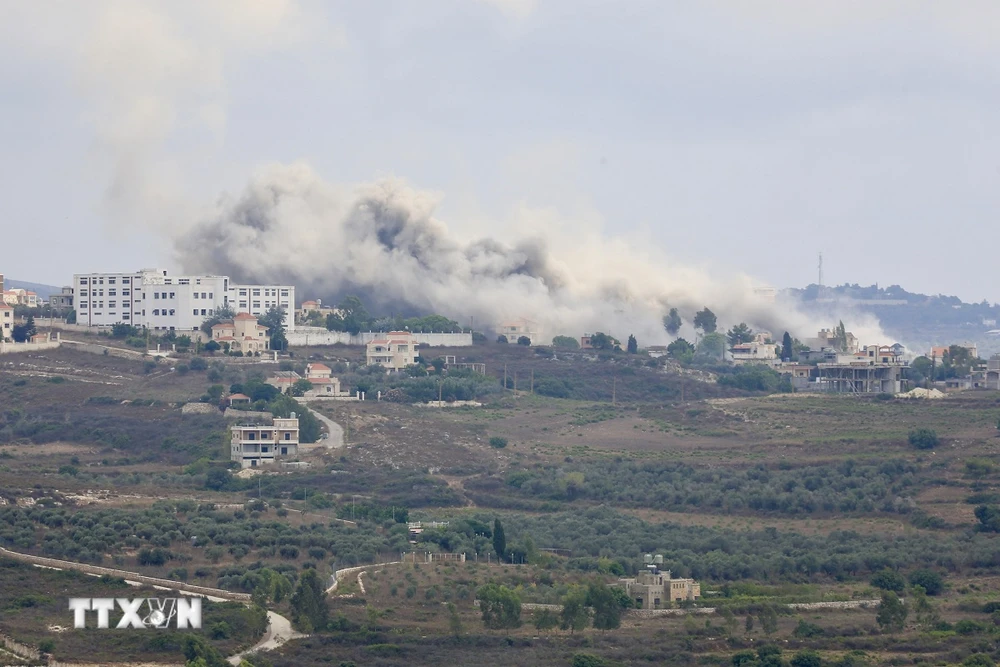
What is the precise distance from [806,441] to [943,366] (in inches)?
1092

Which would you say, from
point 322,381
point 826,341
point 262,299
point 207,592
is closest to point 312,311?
point 262,299

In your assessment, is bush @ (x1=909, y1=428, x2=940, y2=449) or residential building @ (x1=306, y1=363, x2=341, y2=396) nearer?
bush @ (x1=909, y1=428, x2=940, y2=449)

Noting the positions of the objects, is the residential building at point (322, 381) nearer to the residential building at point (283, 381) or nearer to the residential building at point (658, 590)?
the residential building at point (283, 381)

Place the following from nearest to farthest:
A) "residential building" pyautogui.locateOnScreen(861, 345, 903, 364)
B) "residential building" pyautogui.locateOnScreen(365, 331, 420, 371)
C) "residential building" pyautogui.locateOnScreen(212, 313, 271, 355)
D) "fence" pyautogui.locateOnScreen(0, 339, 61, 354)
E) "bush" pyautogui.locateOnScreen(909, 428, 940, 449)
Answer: "bush" pyautogui.locateOnScreen(909, 428, 940, 449) → "fence" pyautogui.locateOnScreen(0, 339, 61, 354) → "residential building" pyautogui.locateOnScreen(212, 313, 271, 355) → "residential building" pyautogui.locateOnScreen(365, 331, 420, 371) → "residential building" pyautogui.locateOnScreen(861, 345, 903, 364)

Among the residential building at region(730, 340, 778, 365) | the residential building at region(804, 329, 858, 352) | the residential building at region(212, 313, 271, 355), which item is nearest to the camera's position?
the residential building at region(212, 313, 271, 355)

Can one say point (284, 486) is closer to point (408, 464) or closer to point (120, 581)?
point (408, 464)

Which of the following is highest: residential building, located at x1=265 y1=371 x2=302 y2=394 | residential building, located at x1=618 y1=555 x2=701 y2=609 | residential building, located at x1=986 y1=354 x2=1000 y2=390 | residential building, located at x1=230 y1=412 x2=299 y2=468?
residential building, located at x1=986 y1=354 x2=1000 y2=390

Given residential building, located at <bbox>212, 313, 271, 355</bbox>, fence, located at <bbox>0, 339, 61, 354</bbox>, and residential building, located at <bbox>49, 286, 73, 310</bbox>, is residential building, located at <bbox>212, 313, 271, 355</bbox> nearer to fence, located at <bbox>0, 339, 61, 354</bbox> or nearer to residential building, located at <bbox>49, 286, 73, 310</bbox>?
fence, located at <bbox>0, 339, 61, 354</bbox>

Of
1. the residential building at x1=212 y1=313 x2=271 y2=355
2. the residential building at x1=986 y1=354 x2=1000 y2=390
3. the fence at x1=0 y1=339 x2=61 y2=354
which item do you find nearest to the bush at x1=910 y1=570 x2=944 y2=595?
the residential building at x1=986 y1=354 x2=1000 y2=390

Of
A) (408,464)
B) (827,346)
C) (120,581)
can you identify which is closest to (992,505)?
(408,464)

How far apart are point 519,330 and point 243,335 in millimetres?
22320

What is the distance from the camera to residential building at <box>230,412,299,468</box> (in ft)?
289

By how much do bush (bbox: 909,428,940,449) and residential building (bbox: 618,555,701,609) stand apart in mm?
24369

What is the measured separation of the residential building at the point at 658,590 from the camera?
61.8 m
